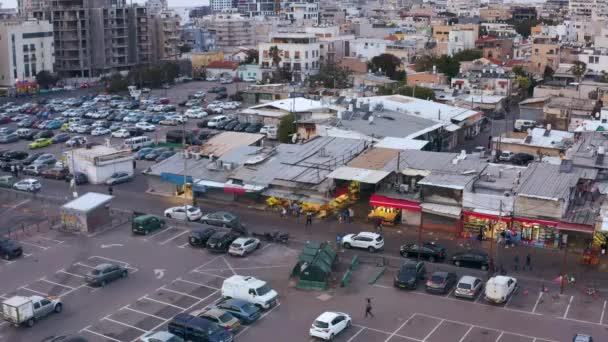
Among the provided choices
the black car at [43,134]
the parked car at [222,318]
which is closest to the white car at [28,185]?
the black car at [43,134]

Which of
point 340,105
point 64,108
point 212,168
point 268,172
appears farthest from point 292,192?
point 64,108

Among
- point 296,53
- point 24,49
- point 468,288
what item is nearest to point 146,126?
point 24,49

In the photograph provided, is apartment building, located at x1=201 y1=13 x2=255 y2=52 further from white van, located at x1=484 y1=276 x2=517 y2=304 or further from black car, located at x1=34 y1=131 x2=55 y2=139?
white van, located at x1=484 y1=276 x2=517 y2=304

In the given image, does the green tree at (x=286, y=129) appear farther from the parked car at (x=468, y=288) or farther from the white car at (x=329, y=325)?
the white car at (x=329, y=325)

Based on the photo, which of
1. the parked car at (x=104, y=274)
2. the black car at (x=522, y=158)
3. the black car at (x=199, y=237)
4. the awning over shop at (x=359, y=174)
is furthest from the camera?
the black car at (x=522, y=158)

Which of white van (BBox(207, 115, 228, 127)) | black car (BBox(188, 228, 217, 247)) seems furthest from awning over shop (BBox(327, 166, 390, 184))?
white van (BBox(207, 115, 228, 127))

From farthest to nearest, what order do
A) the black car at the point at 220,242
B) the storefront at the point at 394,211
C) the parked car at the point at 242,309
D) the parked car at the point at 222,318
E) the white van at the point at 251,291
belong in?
the storefront at the point at 394,211
the black car at the point at 220,242
the white van at the point at 251,291
the parked car at the point at 242,309
the parked car at the point at 222,318

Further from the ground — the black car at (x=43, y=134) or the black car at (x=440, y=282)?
the black car at (x=43, y=134)
